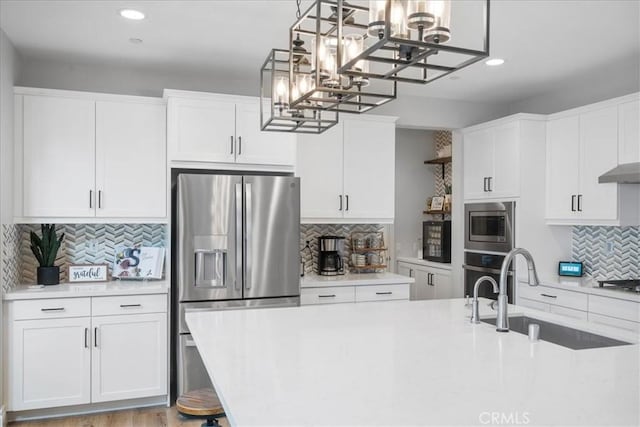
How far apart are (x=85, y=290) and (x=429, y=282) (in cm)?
353

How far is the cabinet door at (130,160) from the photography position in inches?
145

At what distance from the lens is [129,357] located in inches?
138

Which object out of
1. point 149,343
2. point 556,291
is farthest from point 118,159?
point 556,291

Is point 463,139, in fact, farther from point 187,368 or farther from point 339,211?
point 187,368

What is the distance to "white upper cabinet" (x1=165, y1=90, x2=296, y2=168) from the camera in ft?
11.9

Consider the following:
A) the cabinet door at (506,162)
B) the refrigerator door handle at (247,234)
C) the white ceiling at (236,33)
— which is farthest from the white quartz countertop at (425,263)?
the refrigerator door handle at (247,234)

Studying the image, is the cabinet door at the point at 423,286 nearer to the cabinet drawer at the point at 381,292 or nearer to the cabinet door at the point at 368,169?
the cabinet drawer at the point at 381,292

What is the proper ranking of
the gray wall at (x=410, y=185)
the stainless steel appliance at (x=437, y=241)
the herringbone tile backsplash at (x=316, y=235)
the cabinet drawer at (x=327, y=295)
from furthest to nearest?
1. the gray wall at (x=410, y=185)
2. the stainless steel appliance at (x=437, y=241)
3. the herringbone tile backsplash at (x=316, y=235)
4. the cabinet drawer at (x=327, y=295)

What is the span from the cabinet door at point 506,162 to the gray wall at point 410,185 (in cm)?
186

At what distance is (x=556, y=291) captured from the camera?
12.9 ft

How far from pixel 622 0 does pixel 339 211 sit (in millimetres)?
2423

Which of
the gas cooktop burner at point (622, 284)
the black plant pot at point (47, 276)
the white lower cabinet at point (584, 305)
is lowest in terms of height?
the white lower cabinet at point (584, 305)

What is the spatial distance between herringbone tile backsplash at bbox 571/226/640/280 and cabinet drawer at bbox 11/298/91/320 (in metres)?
4.10

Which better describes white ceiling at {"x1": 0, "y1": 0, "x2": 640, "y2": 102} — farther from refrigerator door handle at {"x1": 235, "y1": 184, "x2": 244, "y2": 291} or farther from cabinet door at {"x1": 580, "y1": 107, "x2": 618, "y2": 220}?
refrigerator door handle at {"x1": 235, "y1": 184, "x2": 244, "y2": 291}
